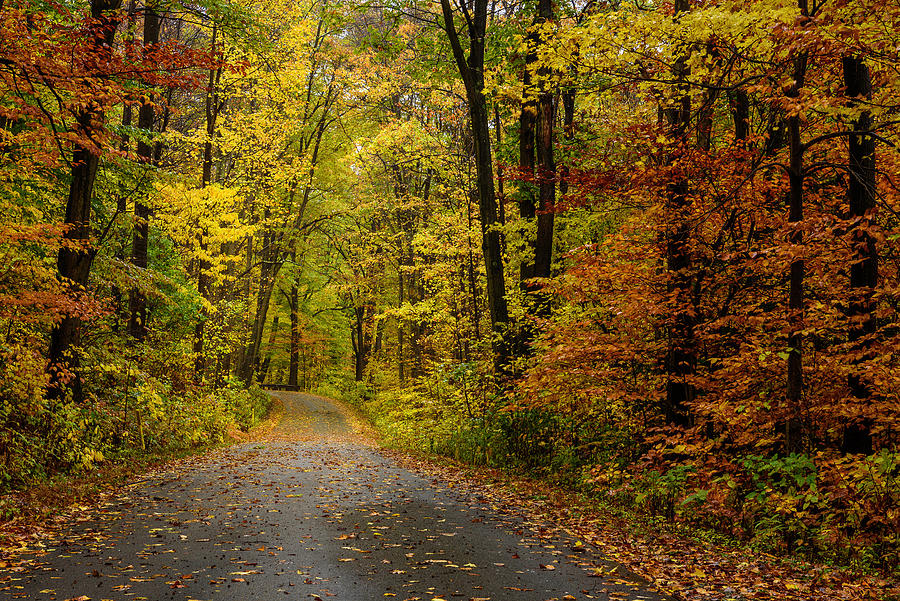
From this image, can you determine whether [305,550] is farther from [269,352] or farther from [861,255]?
[269,352]

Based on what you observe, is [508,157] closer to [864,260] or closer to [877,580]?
[864,260]

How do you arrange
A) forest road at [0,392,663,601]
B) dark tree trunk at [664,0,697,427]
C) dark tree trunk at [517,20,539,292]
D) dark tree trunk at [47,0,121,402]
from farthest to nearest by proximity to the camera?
dark tree trunk at [517,20,539,292] < dark tree trunk at [47,0,121,402] < dark tree trunk at [664,0,697,427] < forest road at [0,392,663,601]

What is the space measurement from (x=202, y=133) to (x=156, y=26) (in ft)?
10.6

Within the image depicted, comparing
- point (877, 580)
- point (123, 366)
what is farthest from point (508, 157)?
point (877, 580)

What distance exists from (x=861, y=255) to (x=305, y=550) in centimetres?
694

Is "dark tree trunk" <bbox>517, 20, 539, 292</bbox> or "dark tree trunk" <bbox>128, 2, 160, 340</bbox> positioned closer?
"dark tree trunk" <bbox>517, 20, 539, 292</bbox>

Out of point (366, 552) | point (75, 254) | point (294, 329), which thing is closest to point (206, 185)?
point (75, 254)

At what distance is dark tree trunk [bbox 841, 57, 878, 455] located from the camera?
6988mm

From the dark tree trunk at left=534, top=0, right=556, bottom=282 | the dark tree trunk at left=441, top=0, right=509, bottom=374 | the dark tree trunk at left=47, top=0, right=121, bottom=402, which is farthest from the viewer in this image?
the dark tree trunk at left=534, top=0, right=556, bottom=282

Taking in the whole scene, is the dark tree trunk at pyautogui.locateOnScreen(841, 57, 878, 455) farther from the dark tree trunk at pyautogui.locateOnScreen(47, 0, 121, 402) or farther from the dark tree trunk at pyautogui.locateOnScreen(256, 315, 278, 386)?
the dark tree trunk at pyautogui.locateOnScreen(256, 315, 278, 386)

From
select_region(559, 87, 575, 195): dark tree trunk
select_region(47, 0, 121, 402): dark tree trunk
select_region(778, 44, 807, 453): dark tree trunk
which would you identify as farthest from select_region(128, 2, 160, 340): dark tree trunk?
select_region(778, 44, 807, 453): dark tree trunk

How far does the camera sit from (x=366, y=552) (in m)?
6.16

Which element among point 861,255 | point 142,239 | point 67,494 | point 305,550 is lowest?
point 67,494

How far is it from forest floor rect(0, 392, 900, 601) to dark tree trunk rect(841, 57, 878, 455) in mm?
2098
